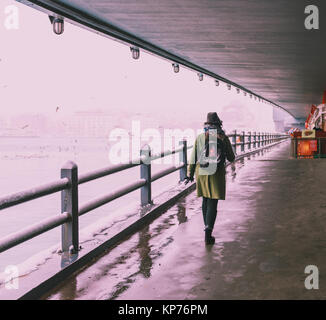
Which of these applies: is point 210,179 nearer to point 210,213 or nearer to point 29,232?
point 210,213

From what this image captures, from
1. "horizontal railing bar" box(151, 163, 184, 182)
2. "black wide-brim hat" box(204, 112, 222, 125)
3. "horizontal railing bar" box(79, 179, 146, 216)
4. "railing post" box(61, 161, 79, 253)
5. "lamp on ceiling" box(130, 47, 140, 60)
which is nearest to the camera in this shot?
"railing post" box(61, 161, 79, 253)

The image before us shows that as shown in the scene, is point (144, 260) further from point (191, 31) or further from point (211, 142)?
point (191, 31)

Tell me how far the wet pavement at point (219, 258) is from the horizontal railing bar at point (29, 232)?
0.59m

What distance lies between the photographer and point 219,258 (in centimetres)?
655

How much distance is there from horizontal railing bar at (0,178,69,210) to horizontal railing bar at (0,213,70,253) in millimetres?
289

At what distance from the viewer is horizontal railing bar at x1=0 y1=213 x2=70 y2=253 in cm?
500

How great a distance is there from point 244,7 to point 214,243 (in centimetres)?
722

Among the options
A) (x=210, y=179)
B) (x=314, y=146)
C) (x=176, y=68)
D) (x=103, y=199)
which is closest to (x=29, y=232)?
(x=103, y=199)

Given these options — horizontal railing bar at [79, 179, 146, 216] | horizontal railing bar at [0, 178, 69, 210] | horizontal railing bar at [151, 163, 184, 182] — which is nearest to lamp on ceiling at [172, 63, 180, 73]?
horizontal railing bar at [151, 163, 184, 182]

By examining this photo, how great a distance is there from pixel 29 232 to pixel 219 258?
233cm

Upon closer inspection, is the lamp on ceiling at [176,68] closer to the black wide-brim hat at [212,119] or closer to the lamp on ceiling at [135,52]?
the lamp on ceiling at [135,52]
